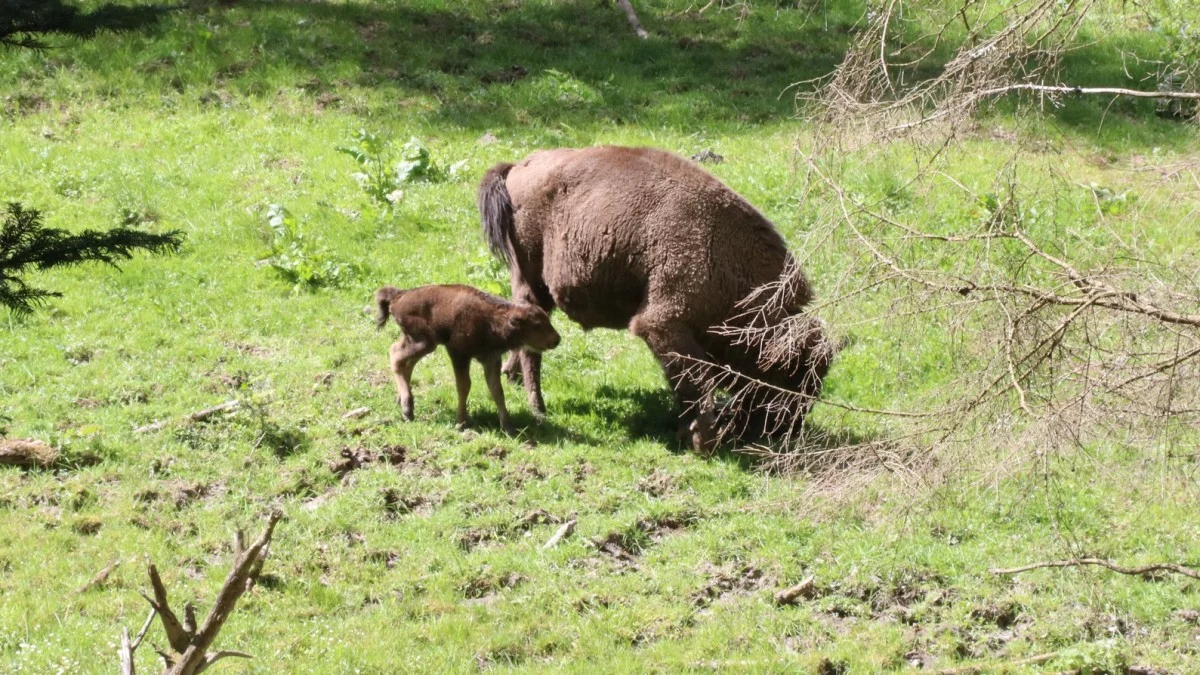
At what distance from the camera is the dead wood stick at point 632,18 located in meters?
19.0

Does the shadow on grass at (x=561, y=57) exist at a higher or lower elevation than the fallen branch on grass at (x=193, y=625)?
higher

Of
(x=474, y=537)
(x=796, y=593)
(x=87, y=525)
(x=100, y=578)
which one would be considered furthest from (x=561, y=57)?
(x=100, y=578)

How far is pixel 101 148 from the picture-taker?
569 inches

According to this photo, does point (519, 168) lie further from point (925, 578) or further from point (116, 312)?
point (925, 578)

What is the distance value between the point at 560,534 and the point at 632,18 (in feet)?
41.7

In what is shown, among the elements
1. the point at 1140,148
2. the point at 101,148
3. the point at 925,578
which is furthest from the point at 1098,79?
the point at 101,148

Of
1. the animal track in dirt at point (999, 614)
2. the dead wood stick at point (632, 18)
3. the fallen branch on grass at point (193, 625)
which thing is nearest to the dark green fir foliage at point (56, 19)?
the fallen branch on grass at point (193, 625)

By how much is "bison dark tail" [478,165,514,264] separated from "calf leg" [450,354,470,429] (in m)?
1.25

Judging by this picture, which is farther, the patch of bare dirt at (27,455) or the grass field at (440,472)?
the patch of bare dirt at (27,455)

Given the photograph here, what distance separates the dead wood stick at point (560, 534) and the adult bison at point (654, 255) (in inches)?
61.1

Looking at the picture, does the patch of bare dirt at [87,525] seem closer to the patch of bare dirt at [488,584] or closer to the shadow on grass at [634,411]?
the patch of bare dirt at [488,584]

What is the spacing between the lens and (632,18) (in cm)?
1931

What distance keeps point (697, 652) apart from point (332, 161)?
8.97 m

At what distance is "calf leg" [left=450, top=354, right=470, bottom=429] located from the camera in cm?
952
